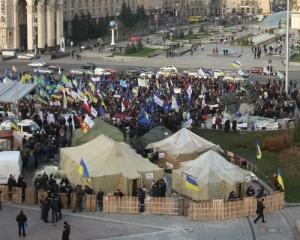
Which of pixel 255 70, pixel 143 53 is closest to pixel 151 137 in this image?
pixel 255 70

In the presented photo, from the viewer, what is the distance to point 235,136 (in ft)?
104

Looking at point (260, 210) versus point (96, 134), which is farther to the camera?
point (96, 134)

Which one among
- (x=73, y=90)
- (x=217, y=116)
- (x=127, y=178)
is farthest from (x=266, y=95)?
(x=127, y=178)

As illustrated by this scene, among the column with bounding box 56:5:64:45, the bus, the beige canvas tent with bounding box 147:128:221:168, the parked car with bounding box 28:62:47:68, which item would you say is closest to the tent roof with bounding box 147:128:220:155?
the beige canvas tent with bounding box 147:128:221:168

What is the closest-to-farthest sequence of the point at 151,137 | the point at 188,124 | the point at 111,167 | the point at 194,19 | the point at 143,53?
1. the point at 111,167
2. the point at 151,137
3. the point at 188,124
4. the point at 143,53
5. the point at 194,19

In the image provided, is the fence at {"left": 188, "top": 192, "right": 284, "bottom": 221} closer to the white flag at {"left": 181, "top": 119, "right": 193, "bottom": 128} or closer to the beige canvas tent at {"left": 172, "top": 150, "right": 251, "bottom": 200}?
the beige canvas tent at {"left": 172, "top": 150, "right": 251, "bottom": 200}

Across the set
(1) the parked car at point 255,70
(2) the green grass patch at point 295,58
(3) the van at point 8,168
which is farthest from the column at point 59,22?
(3) the van at point 8,168

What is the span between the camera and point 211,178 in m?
22.5

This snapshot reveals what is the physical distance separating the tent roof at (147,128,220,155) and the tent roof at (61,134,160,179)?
2381 millimetres

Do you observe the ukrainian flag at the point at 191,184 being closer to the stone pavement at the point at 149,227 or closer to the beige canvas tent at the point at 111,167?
the beige canvas tent at the point at 111,167

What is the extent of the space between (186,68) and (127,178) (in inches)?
1475

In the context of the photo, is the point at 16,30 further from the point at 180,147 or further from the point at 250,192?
the point at 250,192

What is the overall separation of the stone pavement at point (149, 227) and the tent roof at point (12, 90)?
12.8 meters

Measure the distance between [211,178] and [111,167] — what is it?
127 inches
